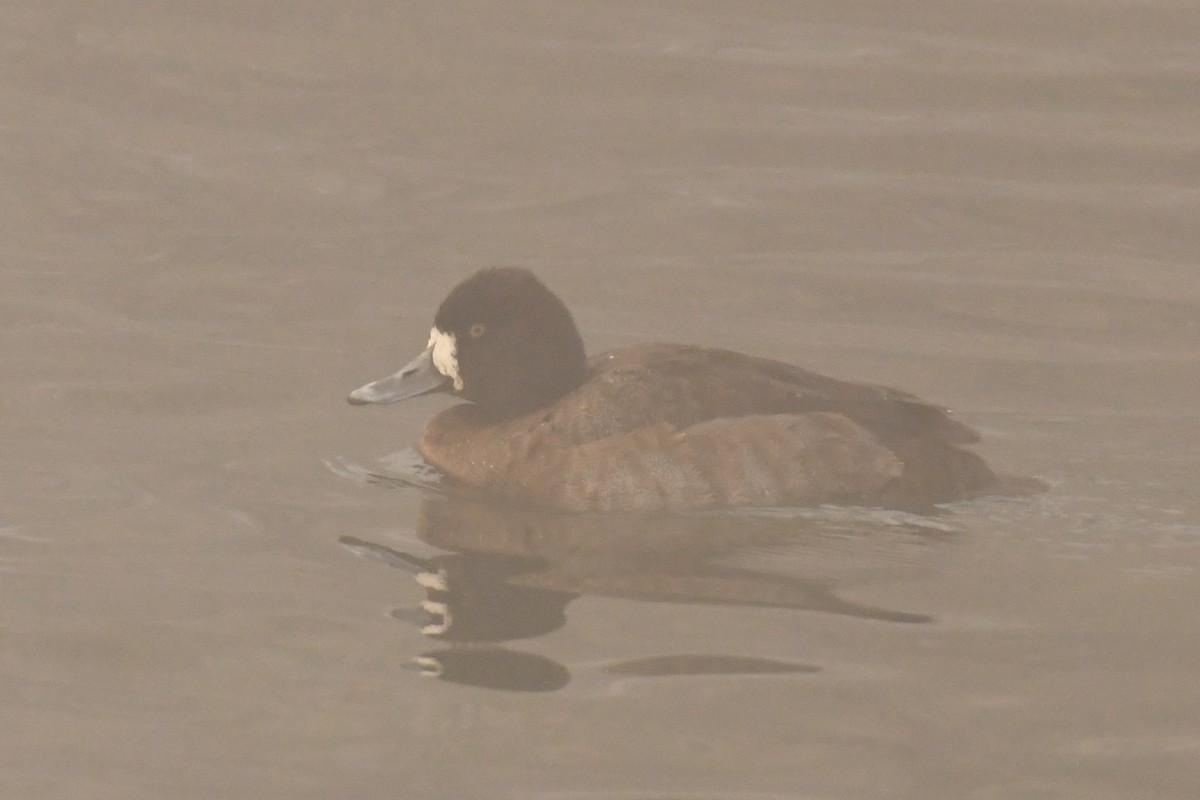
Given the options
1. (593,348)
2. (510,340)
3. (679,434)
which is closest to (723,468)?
(679,434)

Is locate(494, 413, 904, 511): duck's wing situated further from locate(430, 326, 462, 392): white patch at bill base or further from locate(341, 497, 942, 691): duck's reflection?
locate(430, 326, 462, 392): white patch at bill base

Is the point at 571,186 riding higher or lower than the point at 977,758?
higher

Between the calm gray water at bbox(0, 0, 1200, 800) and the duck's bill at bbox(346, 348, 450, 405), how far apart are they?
253mm

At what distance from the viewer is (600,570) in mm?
7711

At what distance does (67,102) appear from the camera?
13945mm

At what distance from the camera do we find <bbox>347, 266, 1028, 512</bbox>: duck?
8297 mm

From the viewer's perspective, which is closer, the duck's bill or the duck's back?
the duck's back

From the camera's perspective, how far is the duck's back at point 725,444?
8.29 meters

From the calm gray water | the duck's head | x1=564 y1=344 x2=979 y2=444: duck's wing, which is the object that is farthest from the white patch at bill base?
x1=564 y1=344 x2=979 y2=444: duck's wing

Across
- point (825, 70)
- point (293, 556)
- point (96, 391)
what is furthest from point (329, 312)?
point (825, 70)

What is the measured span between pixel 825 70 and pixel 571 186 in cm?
221

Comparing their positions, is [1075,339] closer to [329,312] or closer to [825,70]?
[329,312]

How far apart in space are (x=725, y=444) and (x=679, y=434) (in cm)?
16

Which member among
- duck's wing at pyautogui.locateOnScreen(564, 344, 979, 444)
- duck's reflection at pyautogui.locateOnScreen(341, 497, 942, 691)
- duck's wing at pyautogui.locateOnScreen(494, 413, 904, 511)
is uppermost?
duck's wing at pyautogui.locateOnScreen(564, 344, 979, 444)
